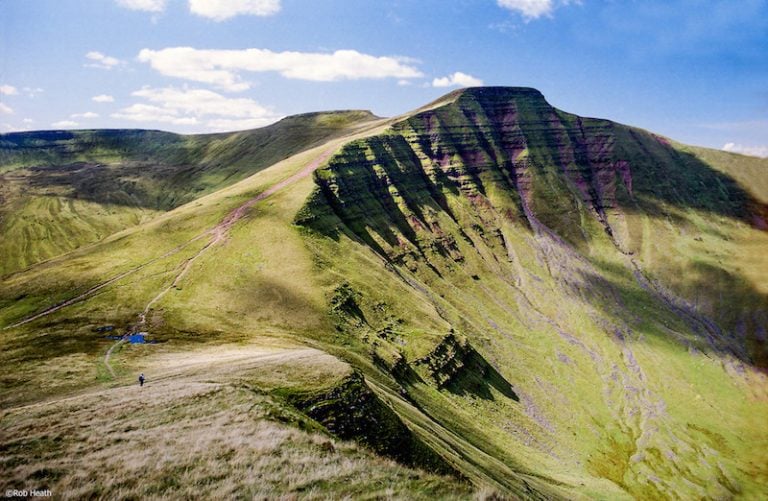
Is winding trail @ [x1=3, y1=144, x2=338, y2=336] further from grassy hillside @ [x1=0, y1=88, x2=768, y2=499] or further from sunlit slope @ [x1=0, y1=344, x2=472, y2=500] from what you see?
sunlit slope @ [x1=0, y1=344, x2=472, y2=500]

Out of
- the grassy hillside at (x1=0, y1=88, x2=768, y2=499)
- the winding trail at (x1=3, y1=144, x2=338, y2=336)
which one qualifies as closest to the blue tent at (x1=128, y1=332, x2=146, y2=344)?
the grassy hillside at (x1=0, y1=88, x2=768, y2=499)

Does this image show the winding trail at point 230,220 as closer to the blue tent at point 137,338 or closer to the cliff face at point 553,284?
the blue tent at point 137,338

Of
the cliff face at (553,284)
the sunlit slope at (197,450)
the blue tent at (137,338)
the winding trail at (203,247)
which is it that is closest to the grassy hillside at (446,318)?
the sunlit slope at (197,450)

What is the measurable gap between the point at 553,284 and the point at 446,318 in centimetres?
5920

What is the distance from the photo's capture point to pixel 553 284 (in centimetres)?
14312

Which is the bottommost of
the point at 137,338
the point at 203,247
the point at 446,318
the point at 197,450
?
the point at 446,318

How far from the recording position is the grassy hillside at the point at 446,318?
28.8 metres

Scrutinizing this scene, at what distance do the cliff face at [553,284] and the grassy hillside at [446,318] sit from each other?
77cm

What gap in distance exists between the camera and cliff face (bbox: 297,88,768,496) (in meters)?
83.6

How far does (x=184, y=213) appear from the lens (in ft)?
355

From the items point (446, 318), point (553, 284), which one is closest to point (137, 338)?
point (446, 318)

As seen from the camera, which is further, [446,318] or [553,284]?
[553,284]

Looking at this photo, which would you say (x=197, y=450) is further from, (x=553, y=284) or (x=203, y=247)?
(x=553, y=284)

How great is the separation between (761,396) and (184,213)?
159576 mm
